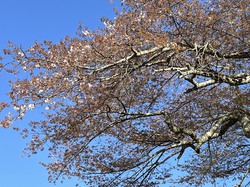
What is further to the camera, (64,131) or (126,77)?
(64,131)

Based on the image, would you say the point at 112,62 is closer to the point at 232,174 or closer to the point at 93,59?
the point at 93,59

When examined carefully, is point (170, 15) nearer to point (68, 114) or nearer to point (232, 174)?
point (68, 114)

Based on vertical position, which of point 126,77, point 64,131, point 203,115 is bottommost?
point 64,131

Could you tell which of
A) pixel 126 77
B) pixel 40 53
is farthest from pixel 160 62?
pixel 40 53

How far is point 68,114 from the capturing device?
30.5 feet

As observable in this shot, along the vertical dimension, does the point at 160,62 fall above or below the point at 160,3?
below

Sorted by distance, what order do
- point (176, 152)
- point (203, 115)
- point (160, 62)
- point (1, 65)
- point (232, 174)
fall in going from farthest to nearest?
point (232, 174)
point (203, 115)
point (176, 152)
point (160, 62)
point (1, 65)

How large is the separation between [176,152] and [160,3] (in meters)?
4.23

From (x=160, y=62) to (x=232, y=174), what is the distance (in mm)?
6231

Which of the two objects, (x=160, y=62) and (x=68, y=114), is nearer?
(x=160, y=62)

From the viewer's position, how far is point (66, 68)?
26.3 ft

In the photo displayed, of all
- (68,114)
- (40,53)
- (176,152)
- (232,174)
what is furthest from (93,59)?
(232,174)

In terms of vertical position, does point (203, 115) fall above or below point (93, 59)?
above

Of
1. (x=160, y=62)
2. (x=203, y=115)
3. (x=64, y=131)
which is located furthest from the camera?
(x=203, y=115)
